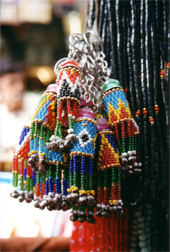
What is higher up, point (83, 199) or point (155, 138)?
point (155, 138)

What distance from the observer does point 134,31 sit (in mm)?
1050

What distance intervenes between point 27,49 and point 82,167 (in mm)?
1265

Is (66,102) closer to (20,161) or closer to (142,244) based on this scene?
(20,161)

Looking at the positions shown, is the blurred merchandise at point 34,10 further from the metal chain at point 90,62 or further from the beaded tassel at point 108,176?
the beaded tassel at point 108,176

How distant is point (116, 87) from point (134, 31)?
0.27 meters

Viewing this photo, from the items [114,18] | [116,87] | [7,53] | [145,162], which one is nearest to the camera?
[116,87]

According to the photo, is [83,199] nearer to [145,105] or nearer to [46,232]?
[145,105]

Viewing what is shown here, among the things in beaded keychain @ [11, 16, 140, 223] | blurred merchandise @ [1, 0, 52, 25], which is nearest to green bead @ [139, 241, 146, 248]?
beaded keychain @ [11, 16, 140, 223]

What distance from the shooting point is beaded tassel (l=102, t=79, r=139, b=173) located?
33.0 inches

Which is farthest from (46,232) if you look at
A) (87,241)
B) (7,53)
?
(7,53)

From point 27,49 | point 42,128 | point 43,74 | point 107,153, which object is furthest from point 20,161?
point 27,49

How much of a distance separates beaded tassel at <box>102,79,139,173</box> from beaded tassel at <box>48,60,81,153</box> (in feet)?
0.30

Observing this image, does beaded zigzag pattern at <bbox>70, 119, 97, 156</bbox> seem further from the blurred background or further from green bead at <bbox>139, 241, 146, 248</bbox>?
the blurred background

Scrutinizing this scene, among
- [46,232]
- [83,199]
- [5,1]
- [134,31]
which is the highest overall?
[5,1]
